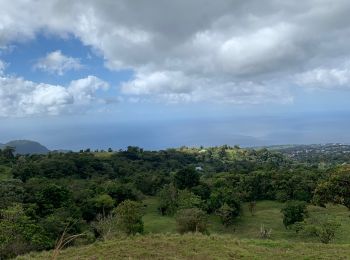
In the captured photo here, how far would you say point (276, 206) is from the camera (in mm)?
57875

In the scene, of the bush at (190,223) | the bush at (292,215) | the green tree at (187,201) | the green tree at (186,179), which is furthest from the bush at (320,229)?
the green tree at (186,179)

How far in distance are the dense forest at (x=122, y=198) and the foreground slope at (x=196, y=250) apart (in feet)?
6.04

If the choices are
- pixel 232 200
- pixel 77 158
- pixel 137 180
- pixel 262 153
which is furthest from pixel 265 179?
pixel 262 153

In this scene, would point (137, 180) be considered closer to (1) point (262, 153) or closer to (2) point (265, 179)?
(2) point (265, 179)

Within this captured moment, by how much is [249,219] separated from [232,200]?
3238 mm

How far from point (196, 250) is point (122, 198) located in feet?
135

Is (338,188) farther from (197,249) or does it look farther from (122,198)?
(122,198)

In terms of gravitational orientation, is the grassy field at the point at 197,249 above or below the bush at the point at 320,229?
above

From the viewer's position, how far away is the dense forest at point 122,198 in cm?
2861

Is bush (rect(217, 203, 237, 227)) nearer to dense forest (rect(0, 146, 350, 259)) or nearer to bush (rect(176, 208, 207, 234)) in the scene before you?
dense forest (rect(0, 146, 350, 259))

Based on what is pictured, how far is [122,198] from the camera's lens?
57344 millimetres

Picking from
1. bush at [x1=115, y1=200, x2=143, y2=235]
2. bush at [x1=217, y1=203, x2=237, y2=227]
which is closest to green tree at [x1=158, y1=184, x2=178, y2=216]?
bush at [x1=217, y1=203, x2=237, y2=227]

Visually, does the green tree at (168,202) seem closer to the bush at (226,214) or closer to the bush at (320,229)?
the bush at (226,214)

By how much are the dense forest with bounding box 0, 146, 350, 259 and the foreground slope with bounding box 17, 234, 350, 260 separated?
1840 millimetres
